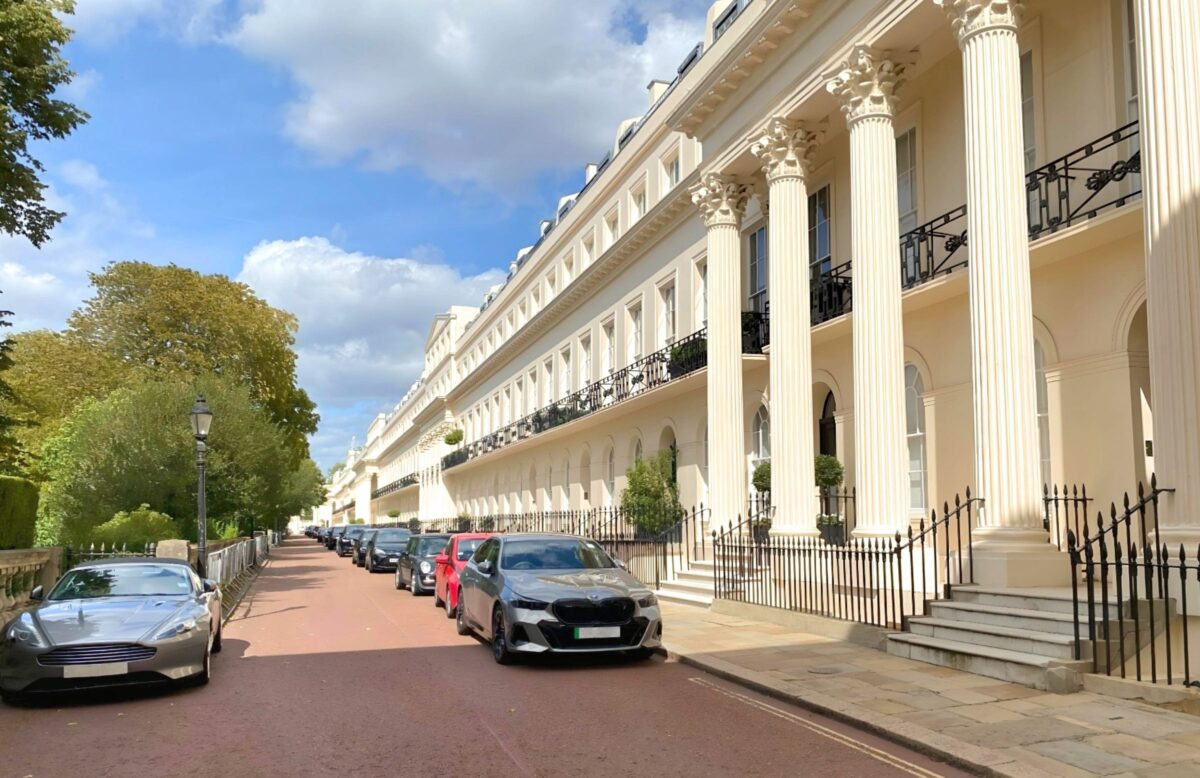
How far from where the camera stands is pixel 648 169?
→ 2869cm

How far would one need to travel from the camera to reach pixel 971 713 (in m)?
7.60

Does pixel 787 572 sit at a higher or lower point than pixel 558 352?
lower

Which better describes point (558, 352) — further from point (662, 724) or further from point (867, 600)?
point (662, 724)

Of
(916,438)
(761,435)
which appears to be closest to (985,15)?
(916,438)

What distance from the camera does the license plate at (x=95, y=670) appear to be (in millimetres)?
8516

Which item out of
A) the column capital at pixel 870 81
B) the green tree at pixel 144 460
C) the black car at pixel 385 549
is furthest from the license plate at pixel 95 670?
the black car at pixel 385 549

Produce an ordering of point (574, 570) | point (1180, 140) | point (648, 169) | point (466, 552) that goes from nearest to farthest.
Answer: point (1180, 140), point (574, 570), point (466, 552), point (648, 169)

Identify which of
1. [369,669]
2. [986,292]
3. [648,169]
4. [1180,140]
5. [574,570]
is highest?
[648,169]

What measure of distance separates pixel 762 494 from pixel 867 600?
7.43m

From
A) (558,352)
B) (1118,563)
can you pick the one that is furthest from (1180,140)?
(558,352)

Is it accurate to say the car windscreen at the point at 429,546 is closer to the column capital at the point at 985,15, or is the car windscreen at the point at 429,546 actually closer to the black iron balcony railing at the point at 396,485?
the column capital at the point at 985,15

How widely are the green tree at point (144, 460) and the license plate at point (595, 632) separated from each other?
20096 millimetres

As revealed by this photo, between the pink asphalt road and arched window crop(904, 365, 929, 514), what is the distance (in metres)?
7.04

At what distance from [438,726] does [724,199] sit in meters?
14.3
